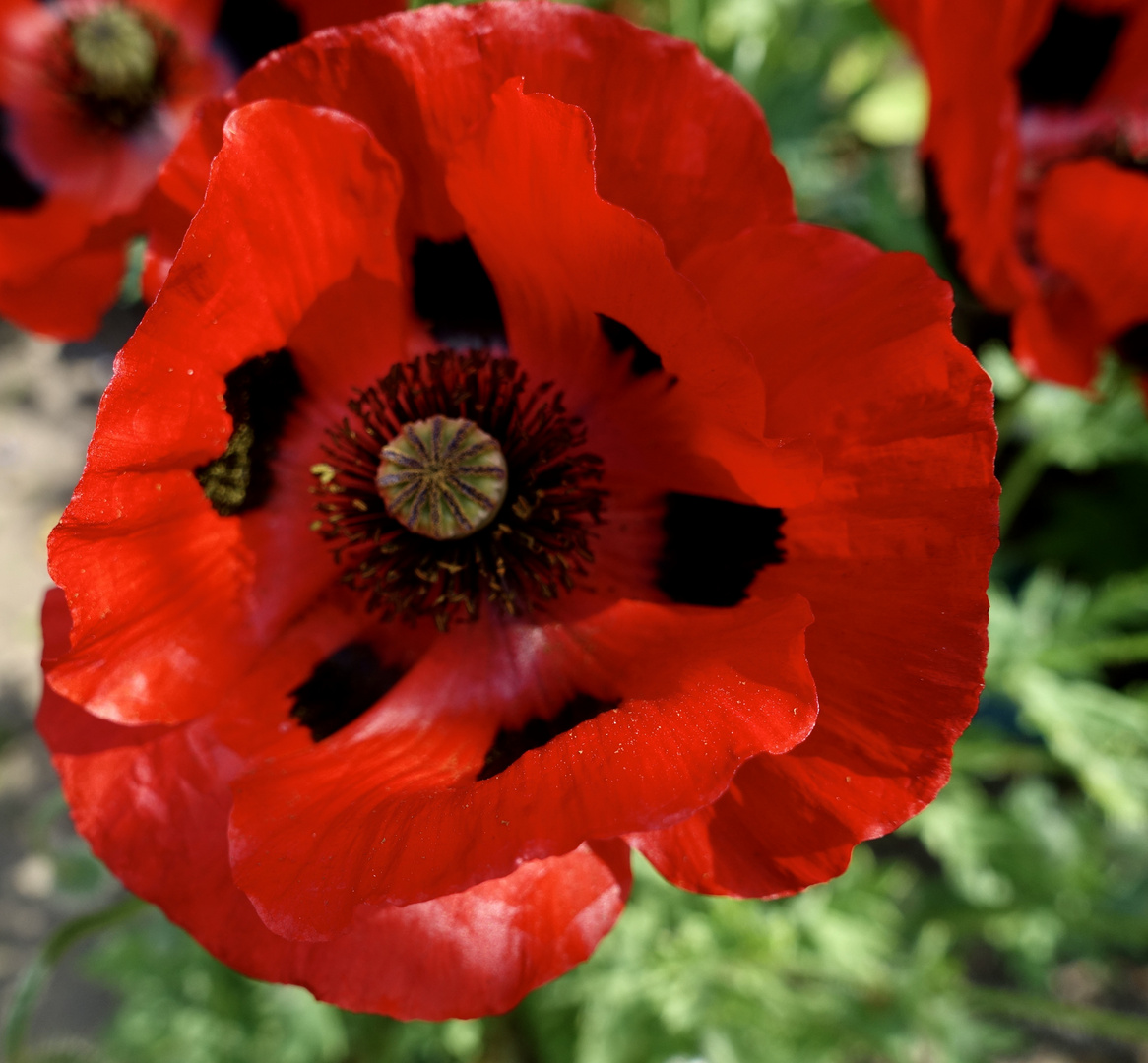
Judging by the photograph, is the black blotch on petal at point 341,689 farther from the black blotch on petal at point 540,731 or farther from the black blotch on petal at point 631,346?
the black blotch on petal at point 631,346

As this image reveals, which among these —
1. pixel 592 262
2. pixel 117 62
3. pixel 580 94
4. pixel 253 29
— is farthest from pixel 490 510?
pixel 117 62

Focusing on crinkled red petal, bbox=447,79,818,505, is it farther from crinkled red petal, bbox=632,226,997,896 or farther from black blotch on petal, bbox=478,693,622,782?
black blotch on petal, bbox=478,693,622,782

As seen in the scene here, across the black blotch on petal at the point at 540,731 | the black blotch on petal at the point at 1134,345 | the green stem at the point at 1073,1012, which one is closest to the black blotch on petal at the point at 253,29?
the black blotch on petal at the point at 540,731

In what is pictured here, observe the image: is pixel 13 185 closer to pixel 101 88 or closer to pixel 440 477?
pixel 101 88

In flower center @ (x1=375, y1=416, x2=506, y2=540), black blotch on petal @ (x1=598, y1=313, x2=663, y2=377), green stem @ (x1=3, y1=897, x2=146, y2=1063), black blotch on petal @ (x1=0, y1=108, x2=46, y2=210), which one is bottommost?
green stem @ (x1=3, y1=897, x2=146, y2=1063)

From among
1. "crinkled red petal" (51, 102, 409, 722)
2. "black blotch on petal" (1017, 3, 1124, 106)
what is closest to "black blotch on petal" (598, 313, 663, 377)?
"crinkled red petal" (51, 102, 409, 722)

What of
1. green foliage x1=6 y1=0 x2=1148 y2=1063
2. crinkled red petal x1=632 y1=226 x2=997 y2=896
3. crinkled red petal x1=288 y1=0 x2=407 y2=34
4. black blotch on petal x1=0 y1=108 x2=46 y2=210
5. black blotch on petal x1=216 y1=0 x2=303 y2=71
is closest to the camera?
crinkled red petal x1=632 y1=226 x2=997 y2=896

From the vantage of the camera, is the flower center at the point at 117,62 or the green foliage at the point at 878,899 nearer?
the flower center at the point at 117,62
